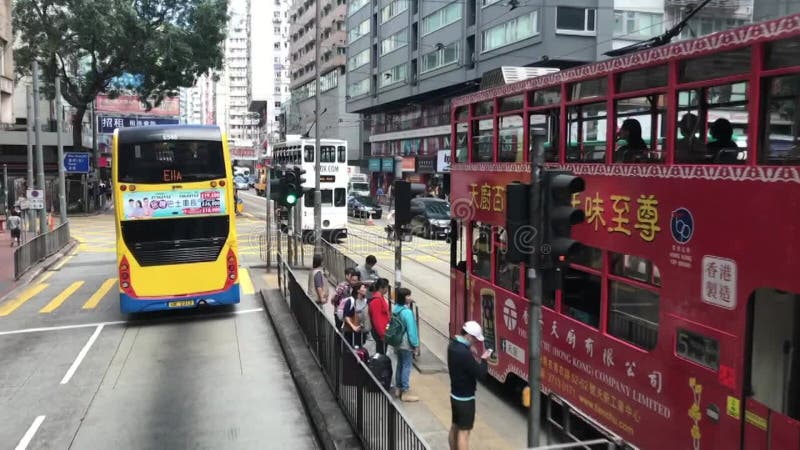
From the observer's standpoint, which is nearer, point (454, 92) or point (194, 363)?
point (194, 363)

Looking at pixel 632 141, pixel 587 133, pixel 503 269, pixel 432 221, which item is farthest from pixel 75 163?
pixel 632 141

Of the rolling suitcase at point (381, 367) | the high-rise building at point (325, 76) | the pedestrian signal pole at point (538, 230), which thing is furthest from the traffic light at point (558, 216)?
the high-rise building at point (325, 76)

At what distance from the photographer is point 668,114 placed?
599 cm

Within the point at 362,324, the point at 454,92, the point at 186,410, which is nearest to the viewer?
the point at 186,410

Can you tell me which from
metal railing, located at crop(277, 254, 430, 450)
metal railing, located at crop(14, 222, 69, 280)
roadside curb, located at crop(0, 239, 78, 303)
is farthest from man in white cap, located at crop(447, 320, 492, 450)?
metal railing, located at crop(14, 222, 69, 280)

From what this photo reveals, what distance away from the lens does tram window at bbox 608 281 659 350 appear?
625cm

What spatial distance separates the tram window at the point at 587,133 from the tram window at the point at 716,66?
3.94ft

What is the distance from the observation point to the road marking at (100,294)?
55.7ft

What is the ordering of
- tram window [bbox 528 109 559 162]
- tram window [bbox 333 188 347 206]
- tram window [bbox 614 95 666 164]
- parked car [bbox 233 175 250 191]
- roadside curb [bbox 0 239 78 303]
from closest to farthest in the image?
tram window [bbox 614 95 666 164] < tram window [bbox 528 109 559 162] < roadside curb [bbox 0 239 78 303] < tram window [bbox 333 188 347 206] < parked car [bbox 233 175 250 191]

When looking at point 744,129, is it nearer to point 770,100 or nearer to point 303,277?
point 770,100

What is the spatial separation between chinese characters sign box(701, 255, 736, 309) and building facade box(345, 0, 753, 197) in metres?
4.51

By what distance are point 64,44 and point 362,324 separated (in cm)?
3974

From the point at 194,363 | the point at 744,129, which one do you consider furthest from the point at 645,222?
the point at 194,363

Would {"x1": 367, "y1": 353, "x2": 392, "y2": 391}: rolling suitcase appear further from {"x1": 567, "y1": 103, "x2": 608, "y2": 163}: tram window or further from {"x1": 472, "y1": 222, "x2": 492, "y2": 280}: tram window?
{"x1": 567, "y1": 103, "x2": 608, "y2": 163}: tram window
